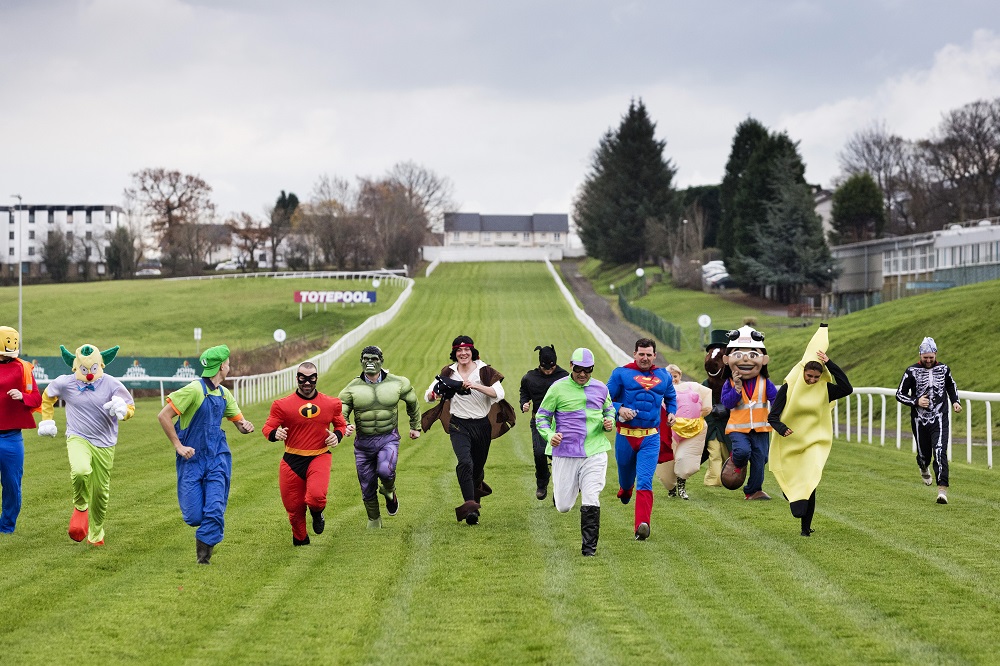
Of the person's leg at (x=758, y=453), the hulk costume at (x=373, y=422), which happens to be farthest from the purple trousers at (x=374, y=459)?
the person's leg at (x=758, y=453)

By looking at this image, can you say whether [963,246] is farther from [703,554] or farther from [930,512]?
[703,554]

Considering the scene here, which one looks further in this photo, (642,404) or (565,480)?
(642,404)

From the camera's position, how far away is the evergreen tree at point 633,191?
291ft

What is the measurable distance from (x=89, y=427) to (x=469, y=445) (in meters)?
3.71

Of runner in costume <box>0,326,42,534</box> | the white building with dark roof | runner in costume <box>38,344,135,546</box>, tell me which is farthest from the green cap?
the white building with dark roof

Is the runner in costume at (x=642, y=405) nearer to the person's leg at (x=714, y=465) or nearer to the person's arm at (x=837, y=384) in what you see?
the person's arm at (x=837, y=384)

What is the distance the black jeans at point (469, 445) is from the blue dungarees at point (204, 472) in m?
2.78

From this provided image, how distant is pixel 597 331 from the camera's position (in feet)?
182

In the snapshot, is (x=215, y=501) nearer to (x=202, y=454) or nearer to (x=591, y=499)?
(x=202, y=454)

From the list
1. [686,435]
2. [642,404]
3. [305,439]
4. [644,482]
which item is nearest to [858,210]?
[686,435]

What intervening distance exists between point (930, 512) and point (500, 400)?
4.57m

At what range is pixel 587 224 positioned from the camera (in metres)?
98.6

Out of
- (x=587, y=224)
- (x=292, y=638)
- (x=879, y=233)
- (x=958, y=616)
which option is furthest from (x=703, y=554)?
(x=587, y=224)

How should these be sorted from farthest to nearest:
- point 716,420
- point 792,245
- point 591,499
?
point 792,245, point 716,420, point 591,499
